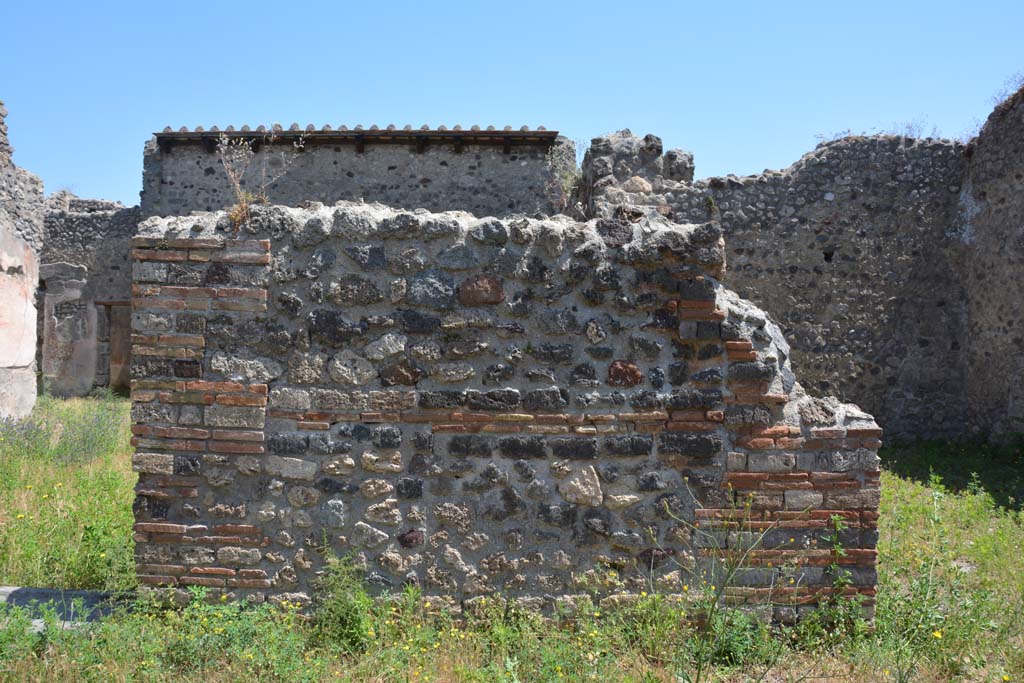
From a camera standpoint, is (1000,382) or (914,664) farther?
(1000,382)

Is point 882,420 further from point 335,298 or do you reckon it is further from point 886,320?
point 335,298

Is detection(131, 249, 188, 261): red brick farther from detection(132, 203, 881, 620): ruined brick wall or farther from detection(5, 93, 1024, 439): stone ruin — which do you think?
detection(5, 93, 1024, 439): stone ruin

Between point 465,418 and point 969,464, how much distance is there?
7422 mm

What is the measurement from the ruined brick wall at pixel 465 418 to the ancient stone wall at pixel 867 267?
6.77 m

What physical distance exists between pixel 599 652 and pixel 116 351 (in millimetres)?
14859

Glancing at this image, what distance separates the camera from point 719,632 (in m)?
3.81

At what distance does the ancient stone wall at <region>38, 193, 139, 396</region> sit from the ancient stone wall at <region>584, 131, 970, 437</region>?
12.0m

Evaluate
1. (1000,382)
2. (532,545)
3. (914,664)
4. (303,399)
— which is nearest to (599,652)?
(532,545)

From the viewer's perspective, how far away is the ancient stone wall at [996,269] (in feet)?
30.5

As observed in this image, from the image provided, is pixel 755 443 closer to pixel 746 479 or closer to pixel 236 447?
pixel 746 479

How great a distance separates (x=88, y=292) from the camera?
15.7 m

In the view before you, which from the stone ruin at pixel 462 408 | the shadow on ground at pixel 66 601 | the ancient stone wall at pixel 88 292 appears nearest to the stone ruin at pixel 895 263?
the stone ruin at pixel 462 408

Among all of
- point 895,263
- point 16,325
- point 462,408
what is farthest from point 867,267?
point 16,325

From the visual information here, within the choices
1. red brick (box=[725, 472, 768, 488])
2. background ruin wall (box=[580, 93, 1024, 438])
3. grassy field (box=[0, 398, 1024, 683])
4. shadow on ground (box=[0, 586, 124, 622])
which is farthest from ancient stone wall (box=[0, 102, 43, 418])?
red brick (box=[725, 472, 768, 488])
